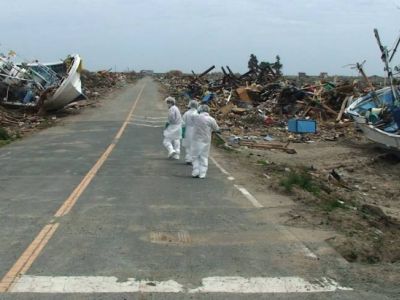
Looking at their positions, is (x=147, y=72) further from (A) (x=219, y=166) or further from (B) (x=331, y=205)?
(B) (x=331, y=205)

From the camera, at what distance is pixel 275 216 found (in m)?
9.15

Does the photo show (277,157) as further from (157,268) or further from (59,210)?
(157,268)

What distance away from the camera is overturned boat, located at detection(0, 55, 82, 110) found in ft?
98.9

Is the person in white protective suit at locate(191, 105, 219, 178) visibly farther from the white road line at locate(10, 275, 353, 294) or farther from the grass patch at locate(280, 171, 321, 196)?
the white road line at locate(10, 275, 353, 294)

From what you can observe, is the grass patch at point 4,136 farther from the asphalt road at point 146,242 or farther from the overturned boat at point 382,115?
the overturned boat at point 382,115

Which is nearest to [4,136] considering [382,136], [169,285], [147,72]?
[382,136]

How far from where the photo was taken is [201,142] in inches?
522

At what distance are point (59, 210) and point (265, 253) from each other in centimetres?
373

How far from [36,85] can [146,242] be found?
25.3 metres

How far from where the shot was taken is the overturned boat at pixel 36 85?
1187 inches

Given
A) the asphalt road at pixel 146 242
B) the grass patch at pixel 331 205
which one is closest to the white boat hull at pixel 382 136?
the asphalt road at pixel 146 242

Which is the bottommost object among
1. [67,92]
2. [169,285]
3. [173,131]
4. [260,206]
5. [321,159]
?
[321,159]

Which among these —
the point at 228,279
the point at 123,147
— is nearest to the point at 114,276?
the point at 228,279

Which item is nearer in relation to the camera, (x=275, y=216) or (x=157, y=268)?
Answer: (x=157, y=268)
